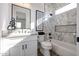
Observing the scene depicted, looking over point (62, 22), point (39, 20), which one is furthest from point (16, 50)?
point (62, 22)

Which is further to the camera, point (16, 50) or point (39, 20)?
point (39, 20)

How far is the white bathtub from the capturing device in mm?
2051

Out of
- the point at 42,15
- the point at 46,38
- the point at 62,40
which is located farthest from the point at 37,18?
the point at 62,40

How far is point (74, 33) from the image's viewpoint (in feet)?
6.93

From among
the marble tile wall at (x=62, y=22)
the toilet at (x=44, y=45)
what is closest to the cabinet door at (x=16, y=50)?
the toilet at (x=44, y=45)

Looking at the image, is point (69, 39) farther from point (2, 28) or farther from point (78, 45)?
point (2, 28)

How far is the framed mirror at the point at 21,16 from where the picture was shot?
2.01 meters

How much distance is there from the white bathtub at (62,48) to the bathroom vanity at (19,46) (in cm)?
45

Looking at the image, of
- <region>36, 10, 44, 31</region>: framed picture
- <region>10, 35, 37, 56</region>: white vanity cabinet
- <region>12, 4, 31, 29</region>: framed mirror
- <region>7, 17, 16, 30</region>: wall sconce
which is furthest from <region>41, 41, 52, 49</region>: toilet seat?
<region>7, 17, 16, 30</region>: wall sconce

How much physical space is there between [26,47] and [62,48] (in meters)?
0.81

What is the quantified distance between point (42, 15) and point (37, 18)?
0.45 ft

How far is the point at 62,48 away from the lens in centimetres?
220

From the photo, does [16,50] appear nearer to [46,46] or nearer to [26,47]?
[26,47]

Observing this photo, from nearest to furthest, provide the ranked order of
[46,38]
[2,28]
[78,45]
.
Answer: [2,28]
[78,45]
[46,38]
